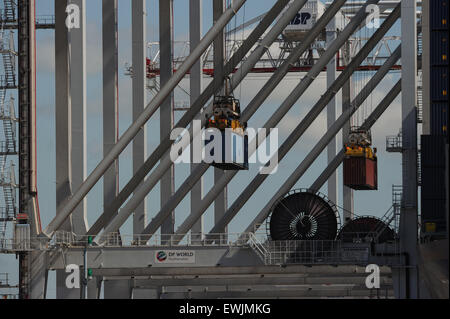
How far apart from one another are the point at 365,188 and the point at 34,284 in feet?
60.5

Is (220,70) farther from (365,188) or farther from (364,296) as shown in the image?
(364,296)

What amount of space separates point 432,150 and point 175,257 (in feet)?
40.1

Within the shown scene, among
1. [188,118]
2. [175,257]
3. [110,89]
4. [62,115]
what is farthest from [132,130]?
[110,89]

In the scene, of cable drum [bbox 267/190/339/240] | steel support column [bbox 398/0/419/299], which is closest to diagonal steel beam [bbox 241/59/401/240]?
cable drum [bbox 267/190/339/240]

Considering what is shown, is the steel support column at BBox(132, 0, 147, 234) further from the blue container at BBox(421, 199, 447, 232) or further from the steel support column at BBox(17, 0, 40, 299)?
the blue container at BBox(421, 199, 447, 232)

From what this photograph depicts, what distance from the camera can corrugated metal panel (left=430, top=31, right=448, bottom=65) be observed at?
185 feet

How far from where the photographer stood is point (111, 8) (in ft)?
220

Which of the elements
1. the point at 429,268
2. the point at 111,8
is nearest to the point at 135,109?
the point at 111,8

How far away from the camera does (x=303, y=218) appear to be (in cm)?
5662

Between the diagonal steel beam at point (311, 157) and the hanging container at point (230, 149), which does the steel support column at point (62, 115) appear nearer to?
the hanging container at point (230, 149)

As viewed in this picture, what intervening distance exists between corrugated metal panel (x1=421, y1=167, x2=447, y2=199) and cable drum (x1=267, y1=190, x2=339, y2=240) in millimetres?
4041

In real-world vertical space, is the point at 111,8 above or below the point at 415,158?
above

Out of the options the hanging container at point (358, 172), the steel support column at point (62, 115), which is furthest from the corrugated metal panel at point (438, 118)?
the steel support column at point (62, 115)

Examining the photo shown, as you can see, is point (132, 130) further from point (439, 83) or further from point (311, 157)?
point (311, 157)
